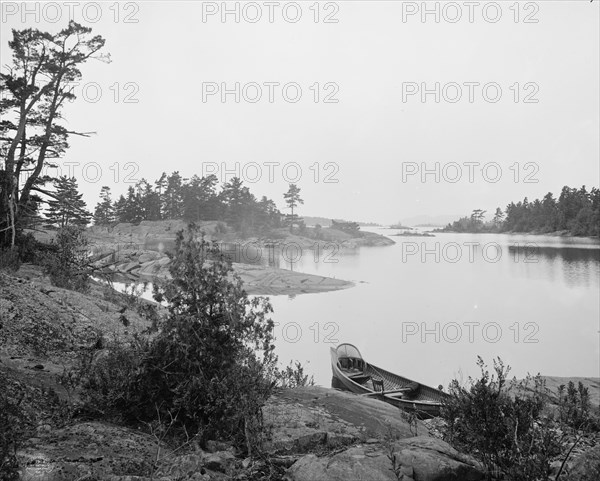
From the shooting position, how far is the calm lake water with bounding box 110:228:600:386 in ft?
76.4

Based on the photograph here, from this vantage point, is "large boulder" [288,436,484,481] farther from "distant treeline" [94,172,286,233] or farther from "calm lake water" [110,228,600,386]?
"distant treeline" [94,172,286,233]

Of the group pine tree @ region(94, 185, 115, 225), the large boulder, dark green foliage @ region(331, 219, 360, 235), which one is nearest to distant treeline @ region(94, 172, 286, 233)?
pine tree @ region(94, 185, 115, 225)

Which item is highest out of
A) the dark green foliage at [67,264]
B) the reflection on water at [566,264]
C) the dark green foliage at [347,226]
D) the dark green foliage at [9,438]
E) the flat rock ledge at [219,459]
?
the dark green foliage at [347,226]

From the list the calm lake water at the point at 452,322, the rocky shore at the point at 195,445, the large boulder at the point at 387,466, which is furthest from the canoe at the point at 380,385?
the large boulder at the point at 387,466

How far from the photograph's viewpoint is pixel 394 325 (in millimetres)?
31391

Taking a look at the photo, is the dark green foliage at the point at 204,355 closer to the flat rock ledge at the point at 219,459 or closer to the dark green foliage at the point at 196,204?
the flat rock ledge at the point at 219,459

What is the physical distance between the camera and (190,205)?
253ft

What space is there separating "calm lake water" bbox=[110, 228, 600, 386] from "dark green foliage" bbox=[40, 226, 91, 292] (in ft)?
35.5

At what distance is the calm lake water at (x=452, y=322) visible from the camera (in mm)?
23281

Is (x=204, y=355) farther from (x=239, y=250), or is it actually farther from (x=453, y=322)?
(x=239, y=250)

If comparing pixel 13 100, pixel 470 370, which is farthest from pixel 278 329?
pixel 13 100

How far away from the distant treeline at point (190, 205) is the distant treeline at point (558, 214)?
81161 mm

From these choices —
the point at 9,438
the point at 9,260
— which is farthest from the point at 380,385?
the point at 9,260

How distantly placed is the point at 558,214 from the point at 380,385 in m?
120
